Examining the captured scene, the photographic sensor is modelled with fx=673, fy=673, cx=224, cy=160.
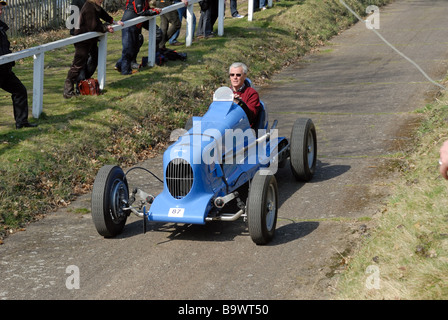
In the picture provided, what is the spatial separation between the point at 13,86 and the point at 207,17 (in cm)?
788

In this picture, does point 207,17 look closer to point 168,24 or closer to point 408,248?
point 168,24

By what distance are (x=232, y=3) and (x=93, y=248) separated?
13660 mm

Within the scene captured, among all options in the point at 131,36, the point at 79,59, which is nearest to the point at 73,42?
the point at 79,59

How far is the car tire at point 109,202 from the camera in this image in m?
7.61

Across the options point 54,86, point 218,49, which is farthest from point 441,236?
point 218,49

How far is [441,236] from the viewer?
265 inches

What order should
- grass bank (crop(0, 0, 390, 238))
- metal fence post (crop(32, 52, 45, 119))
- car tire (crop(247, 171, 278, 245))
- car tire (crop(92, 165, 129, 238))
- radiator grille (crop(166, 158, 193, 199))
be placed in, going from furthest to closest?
metal fence post (crop(32, 52, 45, 119))
grass bank (crop(0, 0, 390, 238))
radiator grille (crop(166, 158, 193, 199))
car tire (crop(92, 165, 129, 238))
car tire (crop(247, 171, 278, 245))

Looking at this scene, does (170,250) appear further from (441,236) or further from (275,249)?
(441,236)

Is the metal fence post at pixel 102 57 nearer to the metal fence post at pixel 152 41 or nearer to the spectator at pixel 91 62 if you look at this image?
the spectator at pixel 91 62

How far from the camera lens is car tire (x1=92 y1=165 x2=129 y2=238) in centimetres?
761

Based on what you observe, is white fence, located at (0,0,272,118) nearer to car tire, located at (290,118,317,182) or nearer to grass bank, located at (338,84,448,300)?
car tire, located at (290,118,317,182)

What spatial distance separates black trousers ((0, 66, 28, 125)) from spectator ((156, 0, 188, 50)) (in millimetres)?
5121

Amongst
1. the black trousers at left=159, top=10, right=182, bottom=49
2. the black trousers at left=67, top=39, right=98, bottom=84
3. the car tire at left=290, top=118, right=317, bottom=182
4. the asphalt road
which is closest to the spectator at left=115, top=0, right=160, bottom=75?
the black trousers at left=159, top=10, right=182, bottom=49
